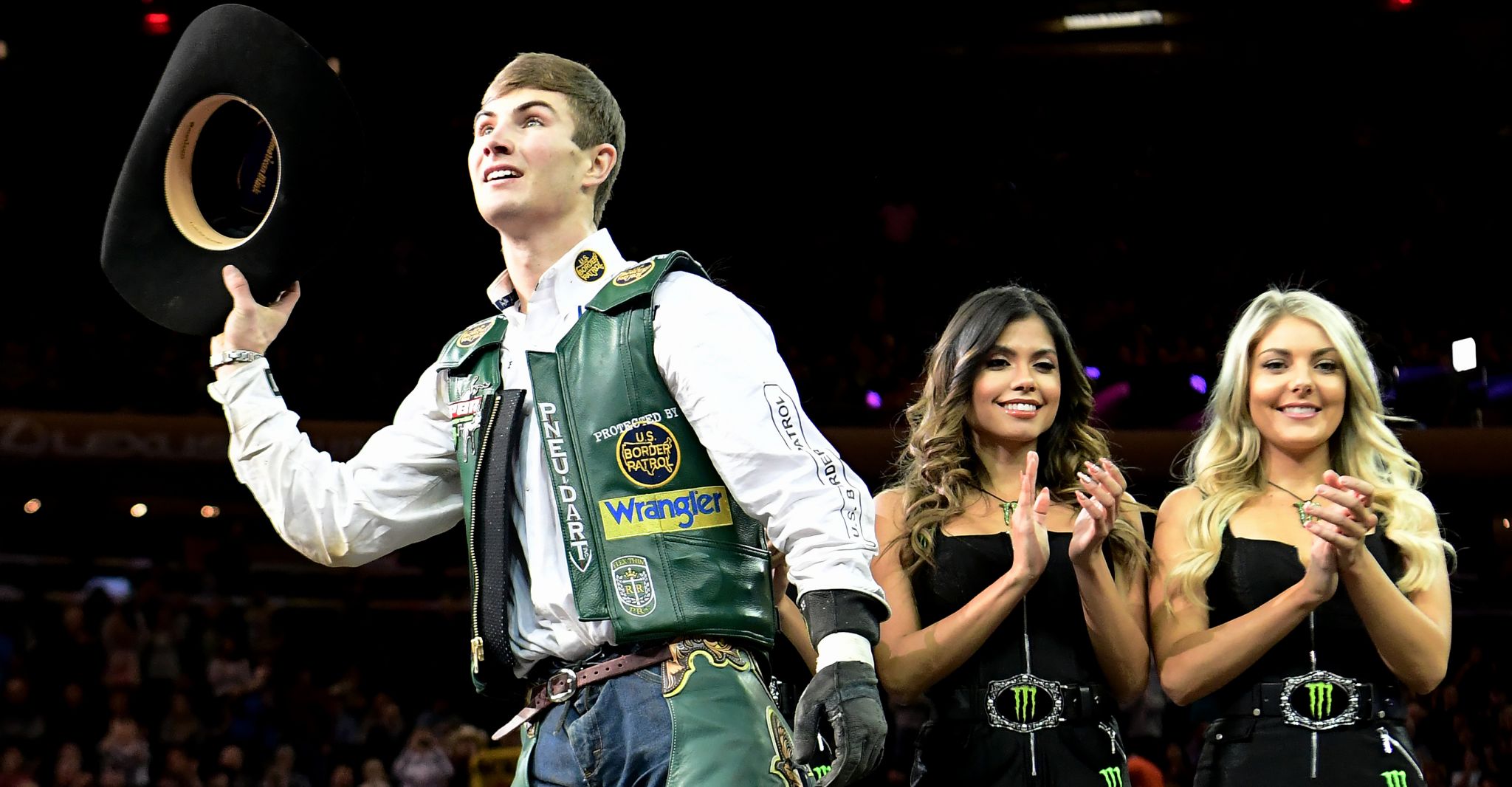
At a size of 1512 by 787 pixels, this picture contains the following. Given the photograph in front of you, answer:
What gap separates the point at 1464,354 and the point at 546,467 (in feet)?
32.0

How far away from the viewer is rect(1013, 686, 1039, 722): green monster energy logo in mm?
3266

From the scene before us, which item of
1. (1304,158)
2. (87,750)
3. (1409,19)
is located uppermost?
(1409,19)

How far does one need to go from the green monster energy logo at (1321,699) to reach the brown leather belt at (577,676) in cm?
144

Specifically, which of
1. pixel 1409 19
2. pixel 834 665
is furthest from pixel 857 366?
pixel 834 665

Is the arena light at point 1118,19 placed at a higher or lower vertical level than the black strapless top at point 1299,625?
higher

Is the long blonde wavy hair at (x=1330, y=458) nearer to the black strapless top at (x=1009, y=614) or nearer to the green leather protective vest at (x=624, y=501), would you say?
the black strapless top at (x=1009, y=614)

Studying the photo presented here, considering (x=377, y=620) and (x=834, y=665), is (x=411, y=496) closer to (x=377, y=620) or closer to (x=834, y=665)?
(x=834, y=665)

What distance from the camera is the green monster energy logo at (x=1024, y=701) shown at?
3266mm

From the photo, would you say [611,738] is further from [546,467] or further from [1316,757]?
[1316,757]

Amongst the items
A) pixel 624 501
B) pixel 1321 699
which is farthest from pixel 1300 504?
pixel 624 501

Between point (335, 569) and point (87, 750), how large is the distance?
259cm

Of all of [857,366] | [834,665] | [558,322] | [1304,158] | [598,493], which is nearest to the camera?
[834,665]

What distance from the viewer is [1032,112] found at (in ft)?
48.3

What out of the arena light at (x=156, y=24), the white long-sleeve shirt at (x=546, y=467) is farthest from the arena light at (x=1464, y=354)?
the arena light at (x=156, y=24)
